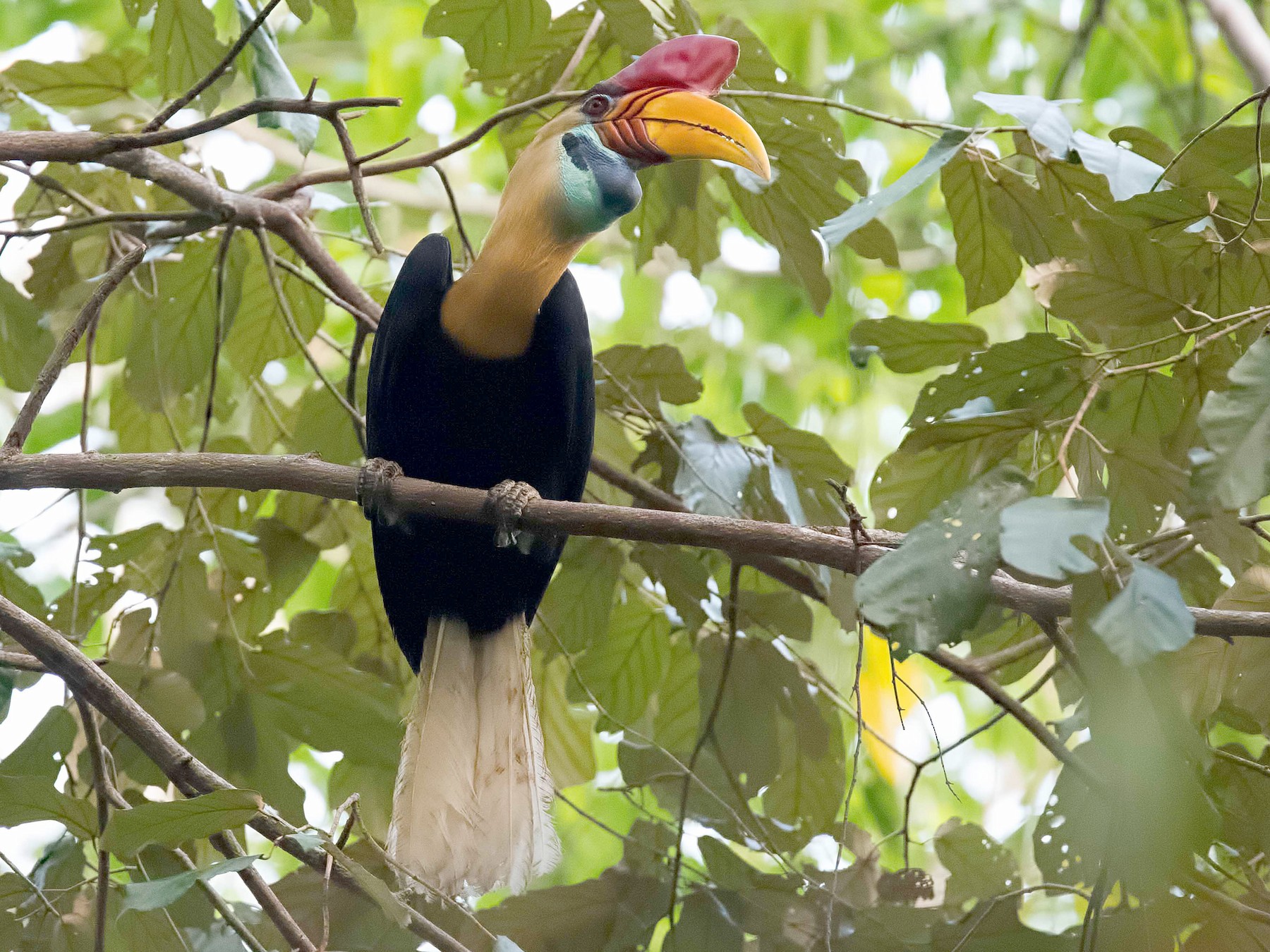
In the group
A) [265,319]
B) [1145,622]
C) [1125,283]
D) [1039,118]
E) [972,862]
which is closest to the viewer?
[1145,622]

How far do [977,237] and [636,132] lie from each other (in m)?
0.71

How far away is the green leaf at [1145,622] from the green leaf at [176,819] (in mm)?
976

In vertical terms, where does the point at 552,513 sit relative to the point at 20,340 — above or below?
below

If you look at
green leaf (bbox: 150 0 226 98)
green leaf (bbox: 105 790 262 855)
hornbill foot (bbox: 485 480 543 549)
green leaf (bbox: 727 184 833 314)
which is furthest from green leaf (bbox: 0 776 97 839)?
green leaf (bbox: 727 184 833 314)

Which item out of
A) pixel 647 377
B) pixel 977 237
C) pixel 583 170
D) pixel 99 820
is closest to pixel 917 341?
pixel 977 237

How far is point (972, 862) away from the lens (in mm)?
2320

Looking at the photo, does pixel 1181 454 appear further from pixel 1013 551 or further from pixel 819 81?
pixel 819 81

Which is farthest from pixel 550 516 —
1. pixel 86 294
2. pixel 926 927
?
pixel 86 294

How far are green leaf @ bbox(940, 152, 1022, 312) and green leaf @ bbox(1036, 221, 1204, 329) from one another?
0.41 meters

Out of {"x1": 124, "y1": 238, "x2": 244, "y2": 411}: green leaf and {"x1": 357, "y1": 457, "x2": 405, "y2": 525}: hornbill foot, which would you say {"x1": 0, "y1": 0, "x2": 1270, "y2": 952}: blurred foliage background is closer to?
{"x1": 124, "y1": 238, "x2": 244, "y2": 411}: green leaf

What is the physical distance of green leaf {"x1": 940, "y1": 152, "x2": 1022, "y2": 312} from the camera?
2.17 metres

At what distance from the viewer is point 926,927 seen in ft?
6.83

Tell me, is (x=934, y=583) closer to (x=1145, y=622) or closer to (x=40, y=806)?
(x=1145, y=622)

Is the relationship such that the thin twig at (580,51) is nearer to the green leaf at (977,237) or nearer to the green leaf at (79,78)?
the green leaf at (977,237)
